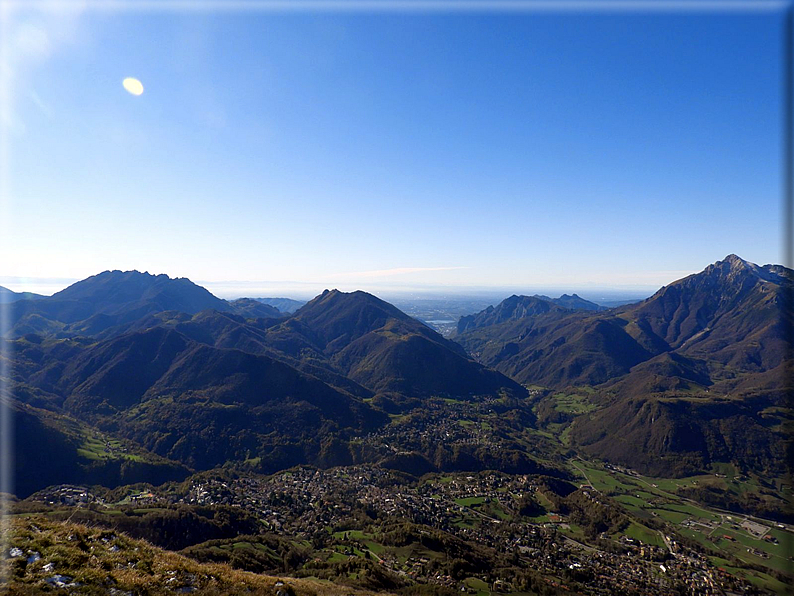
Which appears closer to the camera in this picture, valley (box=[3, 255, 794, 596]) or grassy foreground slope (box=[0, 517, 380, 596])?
grassy foreground slope (box=[0, 517, 380, 596])

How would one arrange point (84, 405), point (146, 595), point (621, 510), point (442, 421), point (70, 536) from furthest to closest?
point (442, 421) < point (84, 405) < point (621, 510) < point (70, 536) < point (146, 595)

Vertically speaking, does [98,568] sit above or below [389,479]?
above

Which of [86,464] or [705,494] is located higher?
[86,464]

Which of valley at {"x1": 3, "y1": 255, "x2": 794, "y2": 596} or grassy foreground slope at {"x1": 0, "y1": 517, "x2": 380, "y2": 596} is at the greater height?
grassy foreground slope at {"x1": 0, "y1": 517, "x2": 380, "y2": 596}

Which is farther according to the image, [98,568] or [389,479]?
[389,479]

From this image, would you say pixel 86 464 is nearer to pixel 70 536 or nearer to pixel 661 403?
pixel 70 536

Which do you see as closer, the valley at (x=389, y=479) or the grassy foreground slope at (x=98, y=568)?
the grassy foreground slope at (x=98, y=568)

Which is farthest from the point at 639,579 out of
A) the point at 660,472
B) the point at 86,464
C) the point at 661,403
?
the point at 86,464

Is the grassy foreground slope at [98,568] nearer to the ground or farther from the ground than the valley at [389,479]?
farther from the ground
